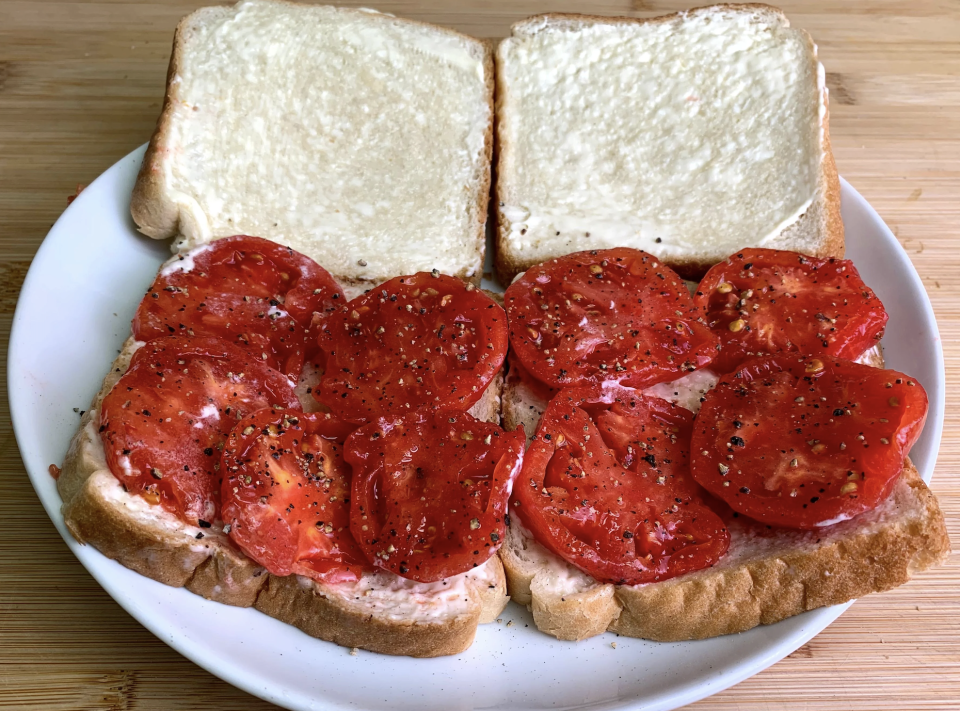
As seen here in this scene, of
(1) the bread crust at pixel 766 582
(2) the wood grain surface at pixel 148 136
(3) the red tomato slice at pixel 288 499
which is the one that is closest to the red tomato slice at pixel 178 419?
(3) the red tomato slice at pixel 288 499

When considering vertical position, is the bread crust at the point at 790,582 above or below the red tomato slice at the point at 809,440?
below

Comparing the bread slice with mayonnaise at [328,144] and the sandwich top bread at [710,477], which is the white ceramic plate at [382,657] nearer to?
the sandwich top bread at [710,477]

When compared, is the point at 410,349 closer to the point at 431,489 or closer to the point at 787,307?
the point at 431,489

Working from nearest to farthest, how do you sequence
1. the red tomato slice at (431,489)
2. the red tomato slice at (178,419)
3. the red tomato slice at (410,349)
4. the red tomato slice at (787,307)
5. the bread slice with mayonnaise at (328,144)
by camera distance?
the red tomato slice at (431,489) < the red tomato slice at (178,419) < the red tomato slice at (410,349) < the red tomato slice at (787,307) < the bread slice with mayonnaise at (328,144)

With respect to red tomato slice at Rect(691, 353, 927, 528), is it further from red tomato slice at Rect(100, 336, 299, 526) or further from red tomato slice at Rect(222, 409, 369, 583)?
red tomato slice at Rect(100, 336, 299, 526)

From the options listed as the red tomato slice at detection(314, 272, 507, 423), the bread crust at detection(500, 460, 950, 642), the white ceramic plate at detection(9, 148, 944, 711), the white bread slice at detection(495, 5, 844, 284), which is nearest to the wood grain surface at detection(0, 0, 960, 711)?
the white ceramic plate at detection(9, 148, 944, 711)

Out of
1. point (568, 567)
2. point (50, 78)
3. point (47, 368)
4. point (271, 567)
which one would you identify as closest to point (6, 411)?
point (47, 368)

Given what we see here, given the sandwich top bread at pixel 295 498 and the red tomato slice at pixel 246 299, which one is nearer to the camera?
the sandwich top bread at pixel 295 498
